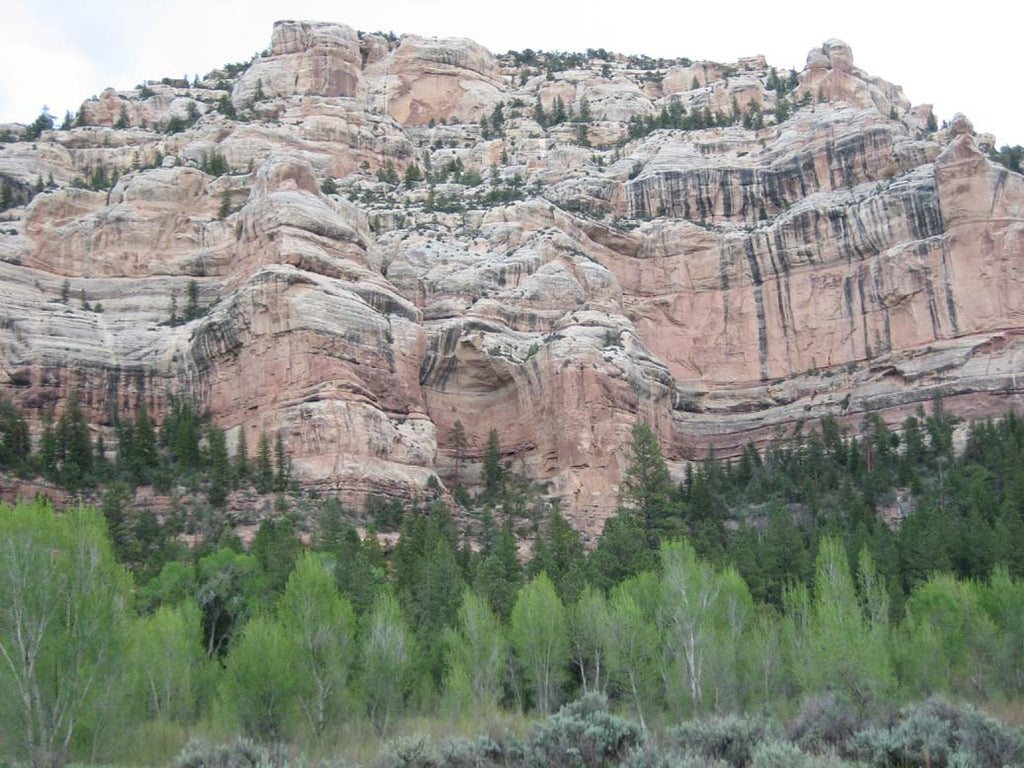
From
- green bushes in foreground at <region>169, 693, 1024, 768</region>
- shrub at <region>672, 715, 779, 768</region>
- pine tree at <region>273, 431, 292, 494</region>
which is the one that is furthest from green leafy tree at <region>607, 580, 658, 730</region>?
pine tree at <region>273, 431, 292, 494</region>

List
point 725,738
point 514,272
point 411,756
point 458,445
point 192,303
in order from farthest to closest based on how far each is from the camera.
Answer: point 514,272
point 192,303
point 458,445
point 725,738
point 411,756

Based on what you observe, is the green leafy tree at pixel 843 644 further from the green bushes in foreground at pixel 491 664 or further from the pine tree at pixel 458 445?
the pine tree at pixel 458 445

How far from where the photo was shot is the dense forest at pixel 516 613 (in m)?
27.2

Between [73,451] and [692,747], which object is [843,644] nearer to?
[692,747]

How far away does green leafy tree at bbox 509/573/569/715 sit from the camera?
139ft

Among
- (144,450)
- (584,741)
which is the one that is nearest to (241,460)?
(144,450)

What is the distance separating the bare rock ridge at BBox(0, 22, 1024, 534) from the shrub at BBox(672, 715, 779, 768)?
41.0 meters

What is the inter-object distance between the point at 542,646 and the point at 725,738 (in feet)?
55.9

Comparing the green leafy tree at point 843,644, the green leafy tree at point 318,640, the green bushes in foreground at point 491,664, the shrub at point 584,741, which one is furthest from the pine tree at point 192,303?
the shrub at point 584,741

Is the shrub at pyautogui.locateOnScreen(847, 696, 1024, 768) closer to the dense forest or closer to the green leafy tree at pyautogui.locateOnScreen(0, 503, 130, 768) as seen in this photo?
the dense forest

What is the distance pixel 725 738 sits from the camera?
2628 centimetres

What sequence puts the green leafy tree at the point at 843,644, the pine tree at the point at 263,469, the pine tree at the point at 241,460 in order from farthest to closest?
the pine tree at the point at 241,460
the pine tree at the point at 263,469
the green leafy tree at the point at 843,644

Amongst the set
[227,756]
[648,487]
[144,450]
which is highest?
[144,450]

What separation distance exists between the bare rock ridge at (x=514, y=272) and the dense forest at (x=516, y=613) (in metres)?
4.68
